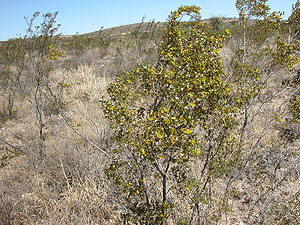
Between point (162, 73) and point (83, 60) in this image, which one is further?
point (83, 60)

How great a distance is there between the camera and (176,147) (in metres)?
1.46

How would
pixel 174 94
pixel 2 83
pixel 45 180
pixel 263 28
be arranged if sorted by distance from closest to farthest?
pixel 174 94 → pixel 263 28 → pixel 45 180 → pixel 2 83

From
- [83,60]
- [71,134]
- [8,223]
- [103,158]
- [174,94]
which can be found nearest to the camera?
[174,94]

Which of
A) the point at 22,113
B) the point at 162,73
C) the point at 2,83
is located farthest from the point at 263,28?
the point at 2,83

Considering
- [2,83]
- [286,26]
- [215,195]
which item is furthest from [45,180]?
[2,83]

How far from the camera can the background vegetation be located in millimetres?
1550

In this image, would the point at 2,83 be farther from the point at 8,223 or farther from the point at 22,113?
the point at 8,223

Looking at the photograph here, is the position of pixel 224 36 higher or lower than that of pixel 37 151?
higher

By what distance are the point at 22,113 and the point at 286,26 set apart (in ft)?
21.8

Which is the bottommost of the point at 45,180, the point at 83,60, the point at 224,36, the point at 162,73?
the point at 45,180

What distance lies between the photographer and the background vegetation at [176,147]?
61.0 inches

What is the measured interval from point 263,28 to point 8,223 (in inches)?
165

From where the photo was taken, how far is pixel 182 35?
1.88 m

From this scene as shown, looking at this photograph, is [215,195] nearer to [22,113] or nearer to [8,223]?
[8,223]
